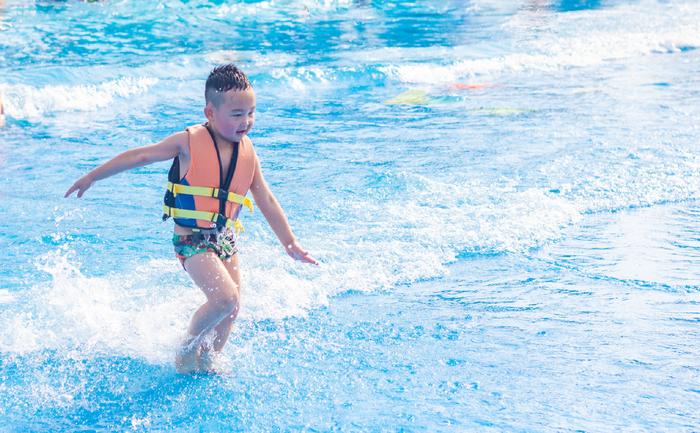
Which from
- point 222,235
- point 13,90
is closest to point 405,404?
point 222,235

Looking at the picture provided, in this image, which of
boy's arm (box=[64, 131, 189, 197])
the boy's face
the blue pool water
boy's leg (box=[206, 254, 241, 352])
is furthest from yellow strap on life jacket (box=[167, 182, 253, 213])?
the blue pool water

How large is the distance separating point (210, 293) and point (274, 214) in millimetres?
573

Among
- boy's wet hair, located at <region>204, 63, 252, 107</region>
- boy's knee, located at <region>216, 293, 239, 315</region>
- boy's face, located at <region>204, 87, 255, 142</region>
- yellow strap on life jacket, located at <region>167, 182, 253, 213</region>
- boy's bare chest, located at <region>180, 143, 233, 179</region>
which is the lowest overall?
boy's knee, located at <region>216, 293, 239, 315</region>

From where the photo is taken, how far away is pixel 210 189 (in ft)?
→ 12.7

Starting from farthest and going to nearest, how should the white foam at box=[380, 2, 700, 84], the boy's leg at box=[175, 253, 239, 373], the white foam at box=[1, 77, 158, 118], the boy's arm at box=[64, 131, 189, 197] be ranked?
the white foam at box=[380, 2, 700, 84] → the white foam at box=[1, 77, 158, 118] → the boy's leg at box=[175, 253, 239, 373] → the boy's arm at box=[64, 131, 189, 197]

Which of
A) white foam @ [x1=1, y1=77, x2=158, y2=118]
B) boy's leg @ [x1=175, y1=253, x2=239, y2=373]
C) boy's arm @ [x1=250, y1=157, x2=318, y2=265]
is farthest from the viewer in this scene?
white foam @ [x1=1, y1=77, x2=158, y2=118]

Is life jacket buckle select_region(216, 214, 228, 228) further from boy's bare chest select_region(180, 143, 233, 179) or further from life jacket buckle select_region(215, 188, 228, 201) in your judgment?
boy's bare chest select_region(180, 143, 233, 179)

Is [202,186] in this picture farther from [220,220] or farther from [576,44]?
[576,44]

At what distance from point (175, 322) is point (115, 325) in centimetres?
31

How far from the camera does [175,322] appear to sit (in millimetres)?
4504

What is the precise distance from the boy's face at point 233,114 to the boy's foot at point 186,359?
3.27ft

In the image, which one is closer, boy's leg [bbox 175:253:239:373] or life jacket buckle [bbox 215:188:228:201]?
boy's leg [bbox 175:253:239:373]

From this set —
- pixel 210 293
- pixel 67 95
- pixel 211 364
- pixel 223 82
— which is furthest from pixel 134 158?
pixel 67 95

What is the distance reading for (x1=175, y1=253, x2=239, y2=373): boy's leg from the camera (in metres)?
3.74
